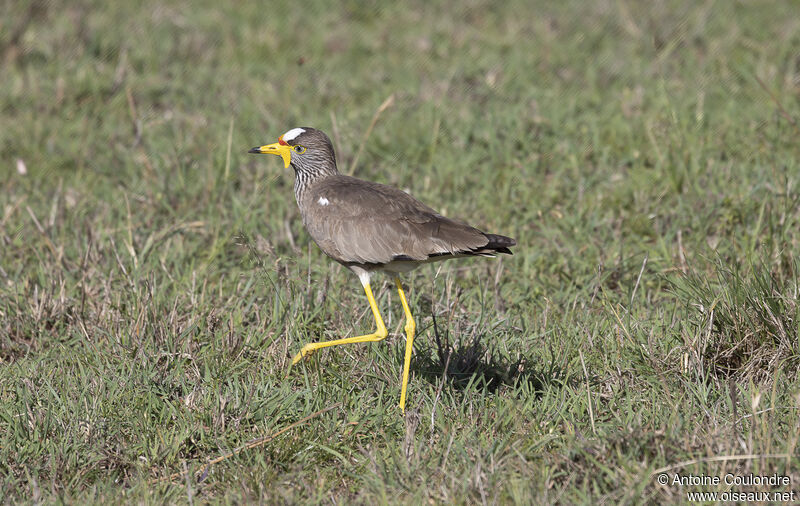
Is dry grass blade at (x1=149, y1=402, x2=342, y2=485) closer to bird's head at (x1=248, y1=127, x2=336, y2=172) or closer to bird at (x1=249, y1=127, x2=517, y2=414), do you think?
bird at (x1=249, y1=127, x2=517, y2=414)

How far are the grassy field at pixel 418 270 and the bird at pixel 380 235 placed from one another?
0.31 meters

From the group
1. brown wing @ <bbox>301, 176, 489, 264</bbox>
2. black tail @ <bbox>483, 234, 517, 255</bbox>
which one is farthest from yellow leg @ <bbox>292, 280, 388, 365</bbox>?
black tail @ <bbox>483, 234, 517, 255</bbox>

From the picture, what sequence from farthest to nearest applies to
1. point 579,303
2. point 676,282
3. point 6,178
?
1. point 6,178
2. point 579,303
3. point 676,282

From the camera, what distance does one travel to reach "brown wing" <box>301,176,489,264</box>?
4328 mm

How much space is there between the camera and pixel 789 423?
12.7 feet

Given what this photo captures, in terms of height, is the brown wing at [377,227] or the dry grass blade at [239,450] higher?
the brown wing at [377,227]

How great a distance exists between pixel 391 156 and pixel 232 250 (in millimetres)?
1573

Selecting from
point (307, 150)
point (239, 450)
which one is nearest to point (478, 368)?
point (239, 450)

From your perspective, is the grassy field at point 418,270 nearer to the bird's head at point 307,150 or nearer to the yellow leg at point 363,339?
the yellow leg at point 363,339

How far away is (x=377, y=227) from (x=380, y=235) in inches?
2.0

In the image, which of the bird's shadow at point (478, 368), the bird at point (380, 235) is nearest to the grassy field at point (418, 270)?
the bird's shadow at point (478, 368)

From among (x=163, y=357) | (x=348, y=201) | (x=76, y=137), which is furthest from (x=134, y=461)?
(x=76, y=137)

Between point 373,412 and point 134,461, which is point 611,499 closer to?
point 373,412

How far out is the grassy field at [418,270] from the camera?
12.8 feet
